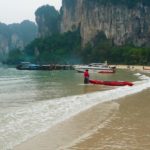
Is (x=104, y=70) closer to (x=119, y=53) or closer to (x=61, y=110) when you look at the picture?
(x=119, y=53)

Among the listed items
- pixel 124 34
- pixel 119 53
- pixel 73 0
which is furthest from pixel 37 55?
pixel 119 53

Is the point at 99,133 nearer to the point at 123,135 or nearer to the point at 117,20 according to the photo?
the point at 123,135

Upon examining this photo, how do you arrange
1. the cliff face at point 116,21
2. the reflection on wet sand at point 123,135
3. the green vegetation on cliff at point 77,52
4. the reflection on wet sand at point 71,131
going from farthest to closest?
1. the cliff face at point 116,21
2. the green vegetation on cliff at point 77,52
3. the reflection on wet sand at point 71,131
4. the reflection on wet sand at point 123,135

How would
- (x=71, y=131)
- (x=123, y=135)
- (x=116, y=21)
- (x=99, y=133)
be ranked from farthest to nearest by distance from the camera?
1. (x=116, y=21)
2. (x=71, y=131)
3. (x=99, y=133)
4. (x=123, y=135)

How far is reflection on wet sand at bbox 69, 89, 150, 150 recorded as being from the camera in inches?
424

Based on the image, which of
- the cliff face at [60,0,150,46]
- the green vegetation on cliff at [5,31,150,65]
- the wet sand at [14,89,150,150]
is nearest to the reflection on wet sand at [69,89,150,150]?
the wet sand at [14,89,150,150]

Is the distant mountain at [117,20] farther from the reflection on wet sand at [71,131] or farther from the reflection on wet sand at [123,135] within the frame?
the reflection on wet sand at [123,135]

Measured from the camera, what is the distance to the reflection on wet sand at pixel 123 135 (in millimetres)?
10758

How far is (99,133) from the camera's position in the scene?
1245 cm

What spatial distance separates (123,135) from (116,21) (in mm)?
134505

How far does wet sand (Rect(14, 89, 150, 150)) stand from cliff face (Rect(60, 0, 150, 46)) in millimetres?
119701

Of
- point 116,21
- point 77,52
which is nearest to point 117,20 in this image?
point 116,21

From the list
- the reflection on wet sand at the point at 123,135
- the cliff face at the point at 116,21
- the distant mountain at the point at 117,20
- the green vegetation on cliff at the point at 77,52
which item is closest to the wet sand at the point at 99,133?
the reflection on wet sand at the point at 123,135

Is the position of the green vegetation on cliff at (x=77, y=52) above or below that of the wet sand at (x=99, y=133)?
above
